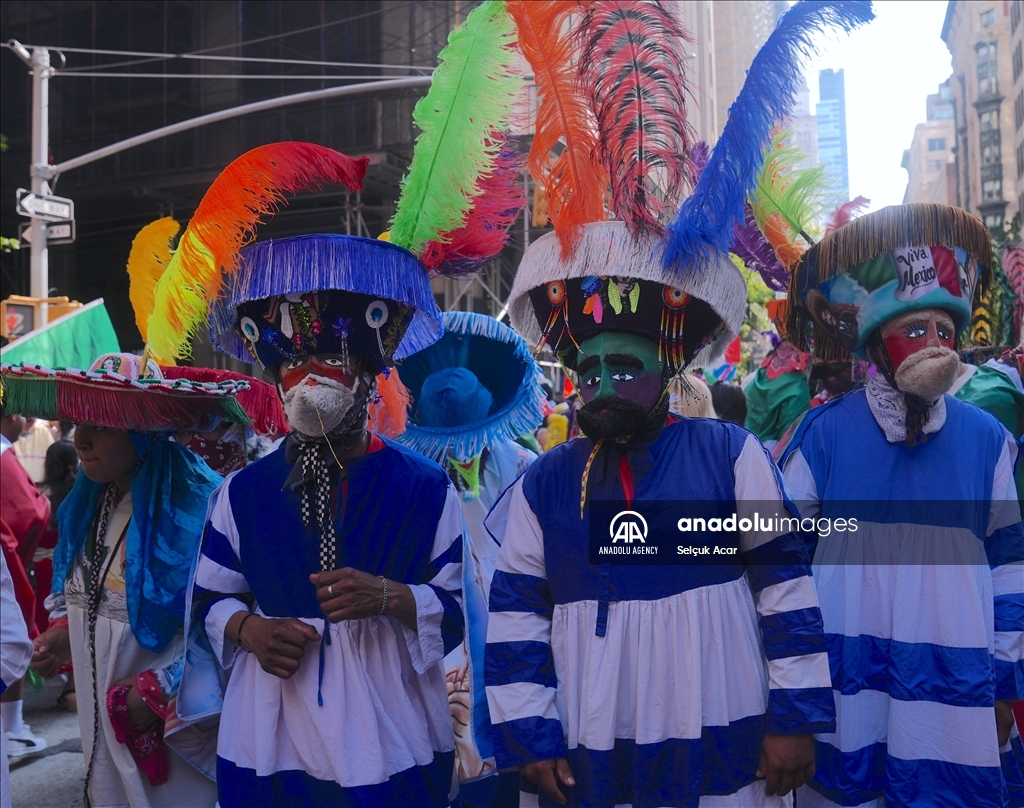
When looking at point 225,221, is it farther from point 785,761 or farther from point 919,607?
point 919,607

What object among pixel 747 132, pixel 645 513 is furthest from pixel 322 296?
pixel 747 132

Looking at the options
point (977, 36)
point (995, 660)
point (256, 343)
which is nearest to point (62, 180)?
point (256, 343)

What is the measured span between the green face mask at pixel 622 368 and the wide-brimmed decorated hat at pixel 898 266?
75cm

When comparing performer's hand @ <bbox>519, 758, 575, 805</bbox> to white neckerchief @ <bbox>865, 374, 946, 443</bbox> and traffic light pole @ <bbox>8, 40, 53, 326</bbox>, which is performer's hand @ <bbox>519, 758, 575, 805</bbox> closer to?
white neckerchief @ <bbox>865, 374, 946, 443</bbox>

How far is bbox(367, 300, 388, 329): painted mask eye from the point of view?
2.74 meters

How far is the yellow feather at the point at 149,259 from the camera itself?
3270mm

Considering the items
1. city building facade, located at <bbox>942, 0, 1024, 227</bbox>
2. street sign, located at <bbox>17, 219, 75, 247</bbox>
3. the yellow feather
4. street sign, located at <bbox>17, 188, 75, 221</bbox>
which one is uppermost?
city building facade, located at <bbox>942, 0, 1024, 227</bbox>

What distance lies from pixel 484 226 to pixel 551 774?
157 cm

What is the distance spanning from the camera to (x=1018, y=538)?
268cm

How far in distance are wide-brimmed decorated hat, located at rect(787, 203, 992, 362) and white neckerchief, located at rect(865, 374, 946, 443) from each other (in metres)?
0.13

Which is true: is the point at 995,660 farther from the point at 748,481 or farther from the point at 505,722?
the point at 505,722

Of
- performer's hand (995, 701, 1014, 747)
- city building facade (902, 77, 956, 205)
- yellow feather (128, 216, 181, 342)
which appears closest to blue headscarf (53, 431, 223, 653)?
yellow feather (128, 216, 181, 342)

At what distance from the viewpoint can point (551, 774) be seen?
2271 millimetres

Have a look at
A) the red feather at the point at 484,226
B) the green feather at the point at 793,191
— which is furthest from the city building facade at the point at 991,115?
the red feather at the point at 484,226
